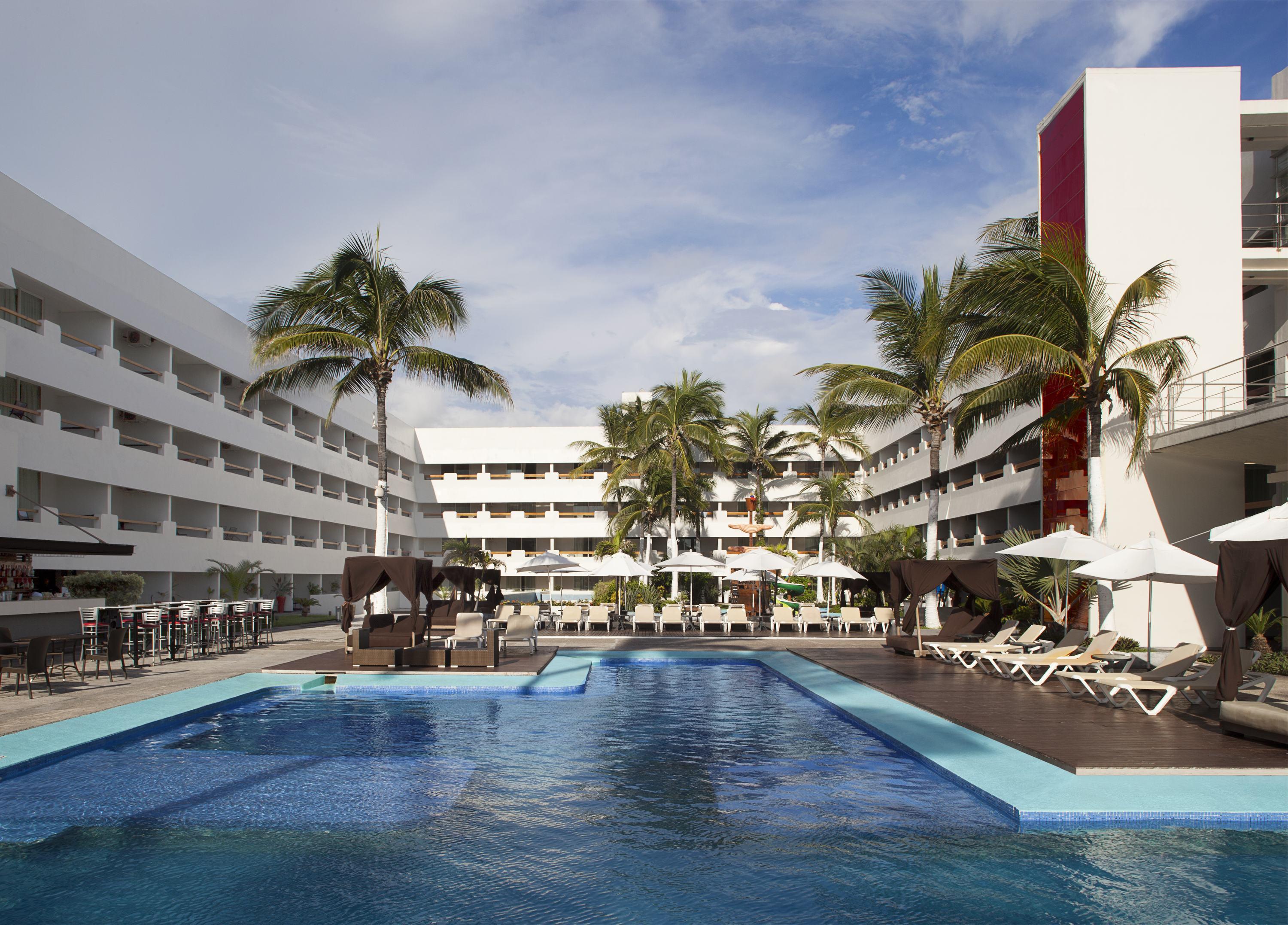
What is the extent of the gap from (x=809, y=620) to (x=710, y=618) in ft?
9.42

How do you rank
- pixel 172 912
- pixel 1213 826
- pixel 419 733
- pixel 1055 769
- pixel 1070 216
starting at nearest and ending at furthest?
pixel 172 912
pixel 1213 826
pixel 1055 769
pixel 419 733
pixel 1070 216

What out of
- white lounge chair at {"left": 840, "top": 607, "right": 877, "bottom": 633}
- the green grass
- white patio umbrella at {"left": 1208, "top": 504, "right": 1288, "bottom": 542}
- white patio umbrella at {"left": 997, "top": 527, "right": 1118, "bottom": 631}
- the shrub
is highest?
white patio umbrella at {"left": 1208, "top": 504, "right": 1288, "bottom": 542}

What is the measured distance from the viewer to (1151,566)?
12336mm

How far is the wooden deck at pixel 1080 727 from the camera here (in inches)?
307

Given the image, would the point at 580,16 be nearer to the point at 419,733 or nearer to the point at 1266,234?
the point at 419,733

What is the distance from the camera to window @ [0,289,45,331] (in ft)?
64.0

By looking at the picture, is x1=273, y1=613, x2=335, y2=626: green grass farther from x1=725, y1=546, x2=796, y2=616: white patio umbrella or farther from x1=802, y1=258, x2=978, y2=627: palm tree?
x1=802, y1=258, x2=978, y2=627: palm tree

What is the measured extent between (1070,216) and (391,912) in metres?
22.0

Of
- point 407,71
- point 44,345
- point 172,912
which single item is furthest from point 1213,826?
point 44,345

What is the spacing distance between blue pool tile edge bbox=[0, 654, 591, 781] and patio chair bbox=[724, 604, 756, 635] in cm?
741

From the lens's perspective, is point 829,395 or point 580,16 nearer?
point 580,16

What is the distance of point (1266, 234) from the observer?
21.6m

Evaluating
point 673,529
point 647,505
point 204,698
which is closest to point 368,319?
point 204,698

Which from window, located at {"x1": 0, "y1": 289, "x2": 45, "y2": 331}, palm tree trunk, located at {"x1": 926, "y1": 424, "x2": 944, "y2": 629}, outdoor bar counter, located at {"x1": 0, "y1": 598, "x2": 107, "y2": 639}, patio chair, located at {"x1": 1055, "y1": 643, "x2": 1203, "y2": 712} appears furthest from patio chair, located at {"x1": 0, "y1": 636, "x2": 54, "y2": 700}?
palm tree trunk, located at {"x1": 926, "y1": 424, "x2": 944, "y2": 629}
